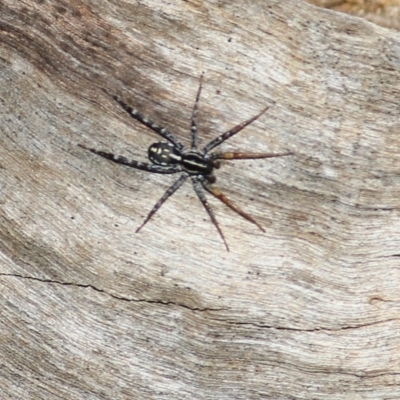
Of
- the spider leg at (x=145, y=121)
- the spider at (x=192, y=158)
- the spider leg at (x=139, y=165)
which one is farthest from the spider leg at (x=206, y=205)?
the spider leg at (x=145, y=121)

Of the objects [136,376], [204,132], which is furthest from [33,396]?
[204,132]

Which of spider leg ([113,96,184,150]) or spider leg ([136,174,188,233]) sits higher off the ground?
spider leg ([113,96,184,150])

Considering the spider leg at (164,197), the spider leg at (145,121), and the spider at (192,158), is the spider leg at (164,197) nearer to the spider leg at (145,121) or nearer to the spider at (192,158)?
the spider at (192,158)

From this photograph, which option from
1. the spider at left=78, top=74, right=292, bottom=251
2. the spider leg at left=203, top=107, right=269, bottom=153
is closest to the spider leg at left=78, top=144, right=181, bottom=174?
the spider at left=78, top=74, right=292, bottom=251

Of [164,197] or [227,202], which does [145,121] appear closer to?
[164,197]

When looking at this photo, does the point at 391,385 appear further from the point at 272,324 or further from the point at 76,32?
the point at 76,32

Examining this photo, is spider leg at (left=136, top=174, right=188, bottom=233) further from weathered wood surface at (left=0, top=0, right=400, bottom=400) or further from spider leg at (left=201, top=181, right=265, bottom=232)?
spider leg at (left=201, top=181, right=265, bottom=232)
